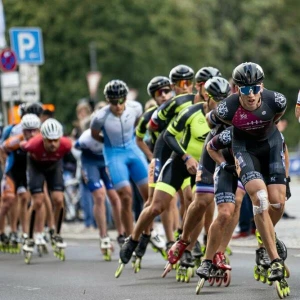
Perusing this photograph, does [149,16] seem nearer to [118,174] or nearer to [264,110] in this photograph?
[118,174]

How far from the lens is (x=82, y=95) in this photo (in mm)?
64062

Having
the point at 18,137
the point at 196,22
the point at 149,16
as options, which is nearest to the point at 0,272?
the point at 18,137

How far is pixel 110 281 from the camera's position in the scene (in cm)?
1362

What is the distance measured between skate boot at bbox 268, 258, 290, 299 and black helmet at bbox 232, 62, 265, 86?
160 cm

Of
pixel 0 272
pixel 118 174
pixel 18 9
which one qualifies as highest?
pixel 18 9

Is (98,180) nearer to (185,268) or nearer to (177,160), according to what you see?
(177,160)

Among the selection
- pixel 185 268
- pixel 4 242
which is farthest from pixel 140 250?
pixel 4 242

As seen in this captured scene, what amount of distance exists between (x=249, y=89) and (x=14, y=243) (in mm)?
8065

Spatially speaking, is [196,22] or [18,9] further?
[196,22]

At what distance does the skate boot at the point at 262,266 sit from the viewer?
1244 cm

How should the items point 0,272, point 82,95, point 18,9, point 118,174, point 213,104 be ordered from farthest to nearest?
point 82,95
point 18,9
point 118,174
point 0,272
point 213,104

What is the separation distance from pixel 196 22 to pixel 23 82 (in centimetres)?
5475

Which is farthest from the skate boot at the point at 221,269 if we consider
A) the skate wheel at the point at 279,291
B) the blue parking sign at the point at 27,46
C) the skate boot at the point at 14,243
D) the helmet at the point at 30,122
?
the blue parking sign at the point at 27,46

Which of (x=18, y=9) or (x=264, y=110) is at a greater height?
(x=18, y=9)
